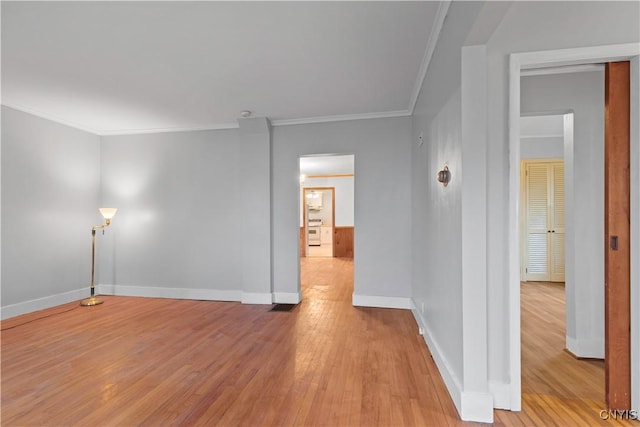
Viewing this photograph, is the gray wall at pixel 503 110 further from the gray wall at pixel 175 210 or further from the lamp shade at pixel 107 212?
the lamp shade at pixel 107 212

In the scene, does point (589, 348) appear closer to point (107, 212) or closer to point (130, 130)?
point (107, 212)

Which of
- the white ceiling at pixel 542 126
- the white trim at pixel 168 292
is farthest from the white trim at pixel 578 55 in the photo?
the white trim at pixel 168 292

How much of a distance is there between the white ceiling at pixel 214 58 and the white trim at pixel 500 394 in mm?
2508

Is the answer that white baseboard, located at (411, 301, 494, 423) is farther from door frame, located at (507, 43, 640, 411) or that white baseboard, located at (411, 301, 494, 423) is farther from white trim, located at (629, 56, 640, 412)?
white trim, located at (629, 56, 640, 412)

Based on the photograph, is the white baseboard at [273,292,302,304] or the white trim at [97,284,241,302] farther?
the white trim at [97,284,241,302]

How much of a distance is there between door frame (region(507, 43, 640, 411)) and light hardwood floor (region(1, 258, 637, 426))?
1.08 feet

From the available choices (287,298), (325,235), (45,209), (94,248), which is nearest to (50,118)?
(45,209)

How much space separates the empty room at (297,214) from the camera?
186cm

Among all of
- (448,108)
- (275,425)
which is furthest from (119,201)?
(448,108)

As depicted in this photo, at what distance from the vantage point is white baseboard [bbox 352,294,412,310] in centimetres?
404

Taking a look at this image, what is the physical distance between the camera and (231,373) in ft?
7.78

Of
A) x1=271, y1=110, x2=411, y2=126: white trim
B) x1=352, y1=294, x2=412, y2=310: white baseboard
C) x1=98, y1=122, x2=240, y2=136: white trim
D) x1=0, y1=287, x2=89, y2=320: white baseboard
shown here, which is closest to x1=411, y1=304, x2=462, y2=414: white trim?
x1=352, y1=294, x2=412, y2=310: white baseboard

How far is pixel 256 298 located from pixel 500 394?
→ 127 inches

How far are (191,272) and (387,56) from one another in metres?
4.07
